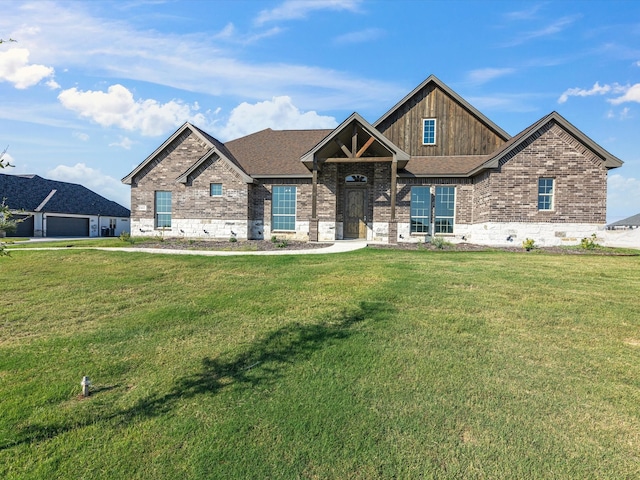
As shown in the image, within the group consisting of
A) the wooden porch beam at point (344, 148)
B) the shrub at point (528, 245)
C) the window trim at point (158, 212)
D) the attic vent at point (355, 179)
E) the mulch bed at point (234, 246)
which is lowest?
the mulch bed at point (234, 246)

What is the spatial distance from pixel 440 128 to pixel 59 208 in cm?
3536

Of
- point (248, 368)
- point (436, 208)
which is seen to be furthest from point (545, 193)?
point (248, 368)

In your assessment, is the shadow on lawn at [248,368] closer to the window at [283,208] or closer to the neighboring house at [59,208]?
the window at [283,208]

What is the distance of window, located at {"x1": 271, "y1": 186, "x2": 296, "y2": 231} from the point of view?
19984 mm

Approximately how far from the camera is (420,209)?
18750 mm

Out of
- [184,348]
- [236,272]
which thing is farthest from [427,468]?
[236,272]

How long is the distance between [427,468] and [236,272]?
7.94 metres

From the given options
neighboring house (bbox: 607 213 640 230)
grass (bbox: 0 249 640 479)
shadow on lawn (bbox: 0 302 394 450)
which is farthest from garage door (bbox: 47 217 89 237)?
neighboring house (bbox: 607 213 640 230)

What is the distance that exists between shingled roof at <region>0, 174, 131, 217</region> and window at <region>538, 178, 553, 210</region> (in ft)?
126

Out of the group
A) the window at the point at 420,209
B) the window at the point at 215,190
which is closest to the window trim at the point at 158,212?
the window at the point at 215,190

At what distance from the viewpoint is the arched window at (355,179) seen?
64.1ft

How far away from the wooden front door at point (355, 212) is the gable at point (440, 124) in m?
3.86

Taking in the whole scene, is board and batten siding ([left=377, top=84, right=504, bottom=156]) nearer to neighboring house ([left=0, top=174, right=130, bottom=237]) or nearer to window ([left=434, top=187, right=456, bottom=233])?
window ([left=434, top=187, right=456, bottom=233])

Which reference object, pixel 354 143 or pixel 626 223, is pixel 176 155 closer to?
pixel 354 143
